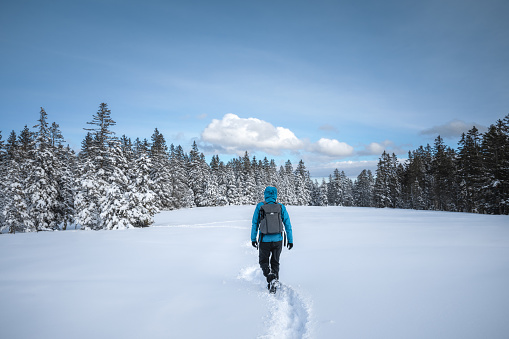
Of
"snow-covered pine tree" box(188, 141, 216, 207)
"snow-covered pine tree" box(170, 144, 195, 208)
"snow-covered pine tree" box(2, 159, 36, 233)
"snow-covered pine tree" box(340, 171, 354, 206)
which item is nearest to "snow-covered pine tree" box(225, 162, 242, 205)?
"snow-covered pine tree" box(188, 141, 216, 207)

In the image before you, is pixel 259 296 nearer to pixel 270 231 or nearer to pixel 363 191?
pixel 270 231

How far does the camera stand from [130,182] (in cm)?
2534

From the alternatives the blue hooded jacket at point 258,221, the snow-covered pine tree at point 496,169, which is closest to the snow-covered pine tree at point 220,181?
the snow-covered pine tree at point 496,169

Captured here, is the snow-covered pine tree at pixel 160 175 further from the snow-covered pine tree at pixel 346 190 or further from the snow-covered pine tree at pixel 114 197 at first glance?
the snow-covered pine tree at pixel 346 190

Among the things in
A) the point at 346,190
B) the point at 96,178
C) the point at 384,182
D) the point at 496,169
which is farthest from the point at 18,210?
the point at 346,190

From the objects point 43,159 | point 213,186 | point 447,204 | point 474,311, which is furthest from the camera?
point 213,186

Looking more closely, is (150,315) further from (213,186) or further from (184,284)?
(213,186)

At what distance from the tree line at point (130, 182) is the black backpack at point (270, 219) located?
20.0 m

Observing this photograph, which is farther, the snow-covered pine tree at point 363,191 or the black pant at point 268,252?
the snow-covered pine tree at point 363,191

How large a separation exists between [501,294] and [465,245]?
5896 millimetres

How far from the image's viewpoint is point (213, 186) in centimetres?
5481

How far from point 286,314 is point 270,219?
6.59 feet

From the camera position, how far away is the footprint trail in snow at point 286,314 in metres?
3.65

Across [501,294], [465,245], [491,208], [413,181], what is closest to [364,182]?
[413,181]
